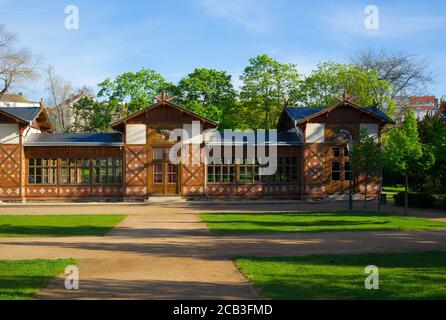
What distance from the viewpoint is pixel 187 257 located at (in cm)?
1278

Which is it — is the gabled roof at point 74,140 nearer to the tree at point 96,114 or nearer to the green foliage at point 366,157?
the green foliage at point 366,157

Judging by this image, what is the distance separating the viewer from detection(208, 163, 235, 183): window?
34.8 metres

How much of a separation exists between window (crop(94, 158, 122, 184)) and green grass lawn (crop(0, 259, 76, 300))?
881 inches

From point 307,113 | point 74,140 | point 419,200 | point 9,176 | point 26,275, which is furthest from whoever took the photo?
point 307,113

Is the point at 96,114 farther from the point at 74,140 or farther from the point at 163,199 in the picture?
the point at 163,199

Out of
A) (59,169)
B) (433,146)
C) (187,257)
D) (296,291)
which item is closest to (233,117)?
(59,169)

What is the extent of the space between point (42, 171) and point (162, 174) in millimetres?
7867

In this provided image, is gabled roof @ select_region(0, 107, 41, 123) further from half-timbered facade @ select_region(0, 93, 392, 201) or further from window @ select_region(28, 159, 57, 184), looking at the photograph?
window @ select_region(28, 159, 57, 184)

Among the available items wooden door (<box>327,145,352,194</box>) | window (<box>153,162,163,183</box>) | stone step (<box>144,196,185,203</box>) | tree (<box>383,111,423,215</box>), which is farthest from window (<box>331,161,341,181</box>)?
window (<box>153,162,163,183</box>)

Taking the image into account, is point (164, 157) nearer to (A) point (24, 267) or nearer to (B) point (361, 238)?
(B) point (361, 238)

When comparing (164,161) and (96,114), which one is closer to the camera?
(164,161)

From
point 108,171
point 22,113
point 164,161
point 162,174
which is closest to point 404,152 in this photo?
point 164,161

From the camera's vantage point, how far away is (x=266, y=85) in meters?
46.7

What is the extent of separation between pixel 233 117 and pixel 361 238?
3420cm
